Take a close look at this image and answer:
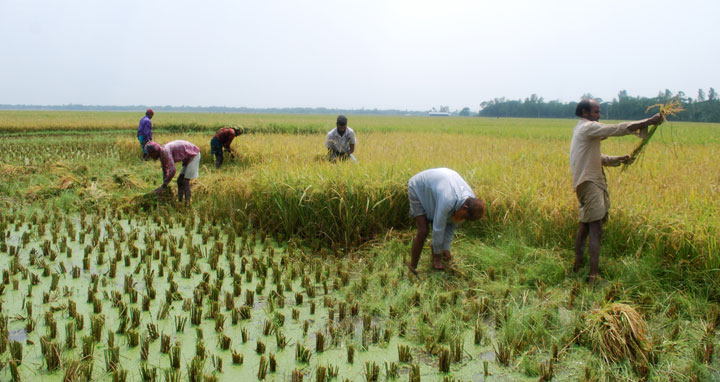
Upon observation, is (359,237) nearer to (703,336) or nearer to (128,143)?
(703,336)

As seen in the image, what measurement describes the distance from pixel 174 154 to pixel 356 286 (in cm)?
386

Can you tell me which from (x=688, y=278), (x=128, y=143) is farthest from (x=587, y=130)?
(x=128, y=143)

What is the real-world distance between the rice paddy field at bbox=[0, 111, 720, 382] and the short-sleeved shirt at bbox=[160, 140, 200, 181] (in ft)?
2.03

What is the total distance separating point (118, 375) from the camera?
238 cm

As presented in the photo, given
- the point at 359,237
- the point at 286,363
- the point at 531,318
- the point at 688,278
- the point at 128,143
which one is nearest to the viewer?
the point at 286,363

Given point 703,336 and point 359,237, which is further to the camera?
point 359,237

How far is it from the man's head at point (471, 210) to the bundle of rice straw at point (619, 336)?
100 centimetres

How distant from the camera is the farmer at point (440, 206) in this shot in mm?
3391

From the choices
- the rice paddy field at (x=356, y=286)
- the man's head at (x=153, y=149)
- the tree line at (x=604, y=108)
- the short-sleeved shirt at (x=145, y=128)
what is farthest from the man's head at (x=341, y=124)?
the tree line at (x=604, y=108)

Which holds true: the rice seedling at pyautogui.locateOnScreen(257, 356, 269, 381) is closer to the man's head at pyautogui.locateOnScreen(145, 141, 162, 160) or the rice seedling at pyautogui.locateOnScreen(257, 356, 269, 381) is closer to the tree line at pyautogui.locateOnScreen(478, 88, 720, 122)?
the man's head at pyautogui.locateOnScreen(145, 141, 162, 160)

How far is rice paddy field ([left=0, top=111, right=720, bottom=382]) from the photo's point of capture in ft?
8.68

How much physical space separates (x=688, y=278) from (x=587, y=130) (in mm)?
1359

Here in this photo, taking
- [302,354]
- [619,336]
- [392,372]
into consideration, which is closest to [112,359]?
[302,354]

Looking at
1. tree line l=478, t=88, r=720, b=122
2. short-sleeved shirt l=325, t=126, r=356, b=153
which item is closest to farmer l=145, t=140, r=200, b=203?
short-sleeved shirt l=325, t=126, r=356, b=153
